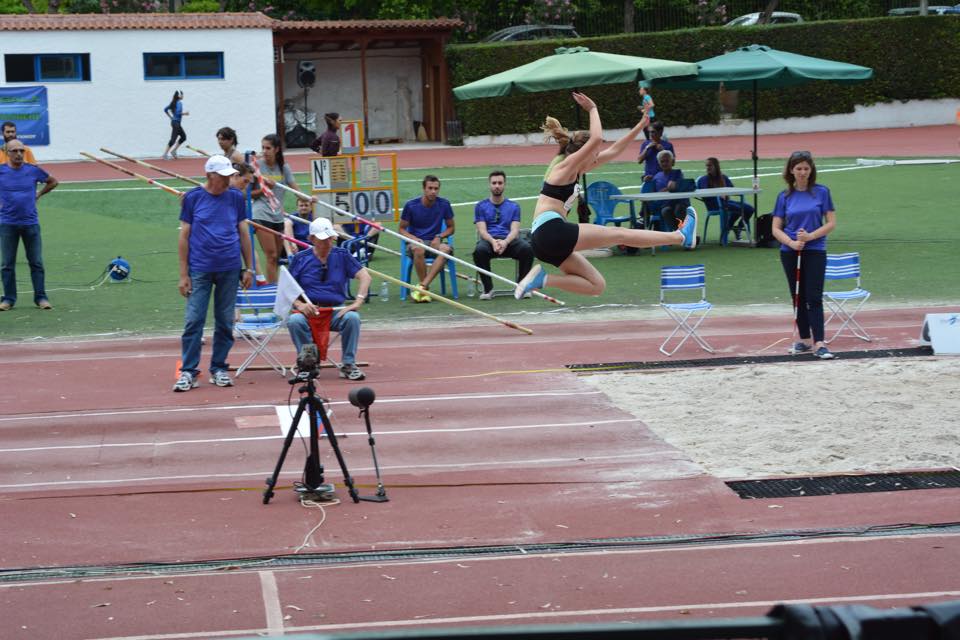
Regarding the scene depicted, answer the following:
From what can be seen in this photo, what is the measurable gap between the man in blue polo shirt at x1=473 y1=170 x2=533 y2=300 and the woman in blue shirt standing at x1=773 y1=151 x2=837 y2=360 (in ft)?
13.7

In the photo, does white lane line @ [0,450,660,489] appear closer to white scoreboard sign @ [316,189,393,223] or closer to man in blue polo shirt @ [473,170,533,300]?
man in blue polo shirt @ [473,170,533,300]

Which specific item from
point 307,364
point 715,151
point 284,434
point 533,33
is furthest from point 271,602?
point 533,33

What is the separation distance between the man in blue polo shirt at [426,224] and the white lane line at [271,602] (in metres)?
9.09

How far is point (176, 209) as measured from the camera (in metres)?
25.3

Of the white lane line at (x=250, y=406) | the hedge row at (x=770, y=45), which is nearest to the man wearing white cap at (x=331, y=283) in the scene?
the white lane line at (x=250, y=406)

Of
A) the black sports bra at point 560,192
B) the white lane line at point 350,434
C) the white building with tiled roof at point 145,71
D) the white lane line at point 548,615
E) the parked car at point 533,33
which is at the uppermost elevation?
the parked car at point 533,33

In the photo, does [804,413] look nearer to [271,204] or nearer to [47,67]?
[271,204]

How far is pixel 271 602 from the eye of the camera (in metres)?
6.32

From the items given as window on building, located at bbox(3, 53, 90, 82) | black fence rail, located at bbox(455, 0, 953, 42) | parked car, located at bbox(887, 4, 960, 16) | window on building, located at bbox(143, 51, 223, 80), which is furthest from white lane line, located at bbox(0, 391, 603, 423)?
parked car, located at bbox(887, 4, 960, 16)

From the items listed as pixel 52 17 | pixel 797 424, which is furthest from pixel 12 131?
pixel 52 17

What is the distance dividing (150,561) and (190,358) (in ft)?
14.9

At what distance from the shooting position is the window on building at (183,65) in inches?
1396

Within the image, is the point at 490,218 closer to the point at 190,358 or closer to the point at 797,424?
the point at 190,358

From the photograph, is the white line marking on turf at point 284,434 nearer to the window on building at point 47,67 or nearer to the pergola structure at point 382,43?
the window on building at point 47,67
